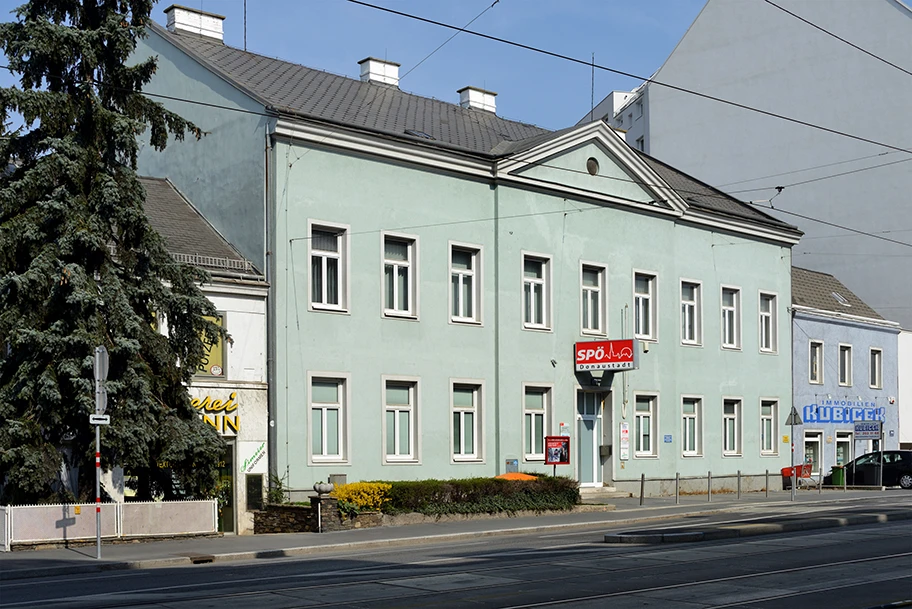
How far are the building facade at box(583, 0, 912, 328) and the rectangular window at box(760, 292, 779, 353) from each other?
8.81m

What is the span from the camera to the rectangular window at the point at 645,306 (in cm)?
3644

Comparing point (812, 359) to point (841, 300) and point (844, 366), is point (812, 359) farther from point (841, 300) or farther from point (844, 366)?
point (841, 300)

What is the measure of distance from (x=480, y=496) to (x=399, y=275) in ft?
19.7

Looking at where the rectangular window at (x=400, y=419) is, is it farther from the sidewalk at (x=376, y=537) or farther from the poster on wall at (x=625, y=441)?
the poster on wall at (x=625, y=441)

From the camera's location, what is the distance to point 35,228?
2178 cm

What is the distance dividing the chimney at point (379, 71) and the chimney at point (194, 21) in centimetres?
497

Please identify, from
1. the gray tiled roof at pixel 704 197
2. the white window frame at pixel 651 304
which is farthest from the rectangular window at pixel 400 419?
the gray tiled roof at pixel 704 197

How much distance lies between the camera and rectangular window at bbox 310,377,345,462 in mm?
28219

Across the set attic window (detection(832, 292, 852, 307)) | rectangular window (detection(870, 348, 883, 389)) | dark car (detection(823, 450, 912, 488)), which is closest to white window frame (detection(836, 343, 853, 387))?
rectangular window (detection(870, 348, 883, 389))

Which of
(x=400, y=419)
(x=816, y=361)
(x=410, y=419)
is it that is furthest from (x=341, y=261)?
(x=816, y=361)

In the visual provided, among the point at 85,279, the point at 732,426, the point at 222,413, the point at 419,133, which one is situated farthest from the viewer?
the point at 732,426

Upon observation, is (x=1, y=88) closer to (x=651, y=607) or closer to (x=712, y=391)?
(x=651, y=607)

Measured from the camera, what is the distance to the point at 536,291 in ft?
110

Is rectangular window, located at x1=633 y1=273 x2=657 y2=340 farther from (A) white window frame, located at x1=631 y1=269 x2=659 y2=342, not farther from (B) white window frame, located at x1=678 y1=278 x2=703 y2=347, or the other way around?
(B) white window frame, located at x1=678 y1=278 x2=703 y2=347
